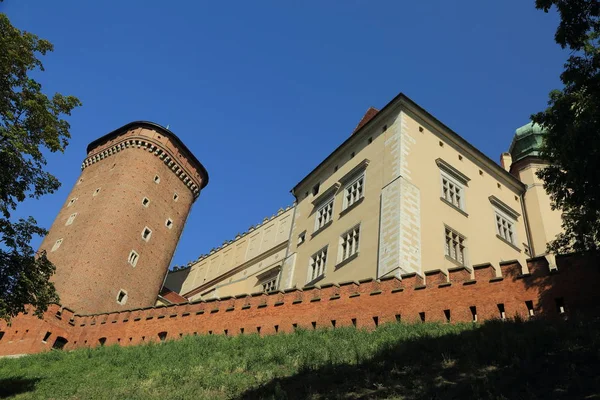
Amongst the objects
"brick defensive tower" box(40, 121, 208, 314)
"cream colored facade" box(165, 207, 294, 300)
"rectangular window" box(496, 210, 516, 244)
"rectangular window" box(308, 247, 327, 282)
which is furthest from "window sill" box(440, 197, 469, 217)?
"brick defensive tower" box(40, 121, 208, 314)

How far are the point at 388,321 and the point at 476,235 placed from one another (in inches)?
401

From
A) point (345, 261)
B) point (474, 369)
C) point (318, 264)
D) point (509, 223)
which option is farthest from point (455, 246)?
point (474, 369)

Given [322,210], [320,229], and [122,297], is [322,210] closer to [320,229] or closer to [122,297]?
[320,229]

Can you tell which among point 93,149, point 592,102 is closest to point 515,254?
point 592,102

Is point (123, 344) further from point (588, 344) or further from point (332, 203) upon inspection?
point (588, 344)

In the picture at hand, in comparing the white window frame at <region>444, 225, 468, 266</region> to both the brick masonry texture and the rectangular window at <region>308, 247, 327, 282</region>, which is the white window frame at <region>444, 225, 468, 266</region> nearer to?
the rectangular window at <region>308, 247, 327, 282</region>

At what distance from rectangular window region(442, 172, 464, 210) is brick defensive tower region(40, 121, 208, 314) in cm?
2010

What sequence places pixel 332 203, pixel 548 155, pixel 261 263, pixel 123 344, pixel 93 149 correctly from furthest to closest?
pixel 93 149 < pixel 261 263 < pixel 332 203 < pixel 123 344 < pixel 548 155

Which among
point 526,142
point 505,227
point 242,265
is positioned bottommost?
point 505,227

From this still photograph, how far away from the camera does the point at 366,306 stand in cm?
1869

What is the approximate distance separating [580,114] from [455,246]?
12.0 m

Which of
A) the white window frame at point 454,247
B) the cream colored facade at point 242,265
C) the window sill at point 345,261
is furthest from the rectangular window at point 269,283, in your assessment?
the white window frame at point 454,247

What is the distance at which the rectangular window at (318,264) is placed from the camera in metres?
27.0

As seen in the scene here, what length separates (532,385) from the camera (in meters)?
9.50
